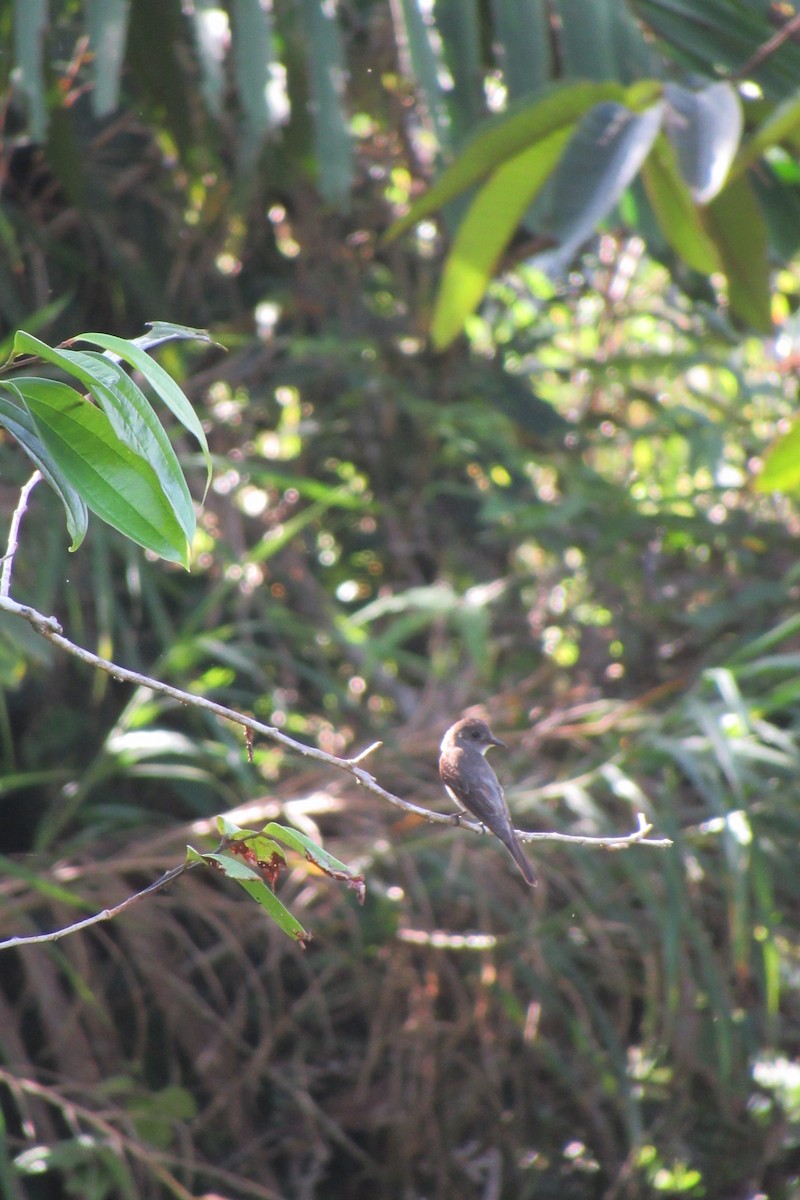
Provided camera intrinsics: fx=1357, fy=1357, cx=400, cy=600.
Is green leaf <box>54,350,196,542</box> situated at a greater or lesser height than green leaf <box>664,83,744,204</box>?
greater

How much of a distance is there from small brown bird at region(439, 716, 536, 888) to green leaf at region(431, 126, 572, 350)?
114 centimetres

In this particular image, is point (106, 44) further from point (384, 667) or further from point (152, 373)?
point (384, 667)

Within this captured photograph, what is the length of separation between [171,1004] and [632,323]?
3686 millimetres

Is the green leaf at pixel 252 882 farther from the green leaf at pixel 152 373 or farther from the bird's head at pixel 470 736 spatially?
the bird's head at pixel 470 736

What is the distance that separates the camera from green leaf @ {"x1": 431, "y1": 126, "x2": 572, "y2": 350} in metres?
3.21

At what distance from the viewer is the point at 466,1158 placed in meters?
4.17

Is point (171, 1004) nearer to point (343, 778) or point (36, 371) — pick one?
point (343, 778)

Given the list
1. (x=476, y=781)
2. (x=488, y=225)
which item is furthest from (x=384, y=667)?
(x=488, y=225)

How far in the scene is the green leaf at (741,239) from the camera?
11.5 ft

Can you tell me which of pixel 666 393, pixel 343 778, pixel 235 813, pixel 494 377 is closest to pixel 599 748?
pixel 343 778

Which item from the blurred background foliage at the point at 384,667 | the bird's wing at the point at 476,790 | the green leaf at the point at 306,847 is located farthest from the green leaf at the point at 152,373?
the blurred background foliage at the point at 384,667

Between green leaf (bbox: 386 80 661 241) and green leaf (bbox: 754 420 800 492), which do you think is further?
green leaf (bbox: 754 420 800 492)

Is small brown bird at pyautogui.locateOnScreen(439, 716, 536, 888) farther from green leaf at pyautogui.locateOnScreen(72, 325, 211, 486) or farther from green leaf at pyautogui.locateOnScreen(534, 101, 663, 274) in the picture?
green leaf at pyautogui.locateOnScreen(72, 325, 211, 486)

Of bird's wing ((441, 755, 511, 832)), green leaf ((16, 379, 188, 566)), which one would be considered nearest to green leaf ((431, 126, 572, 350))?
bird's wing ((441, 755, 511, 832))
